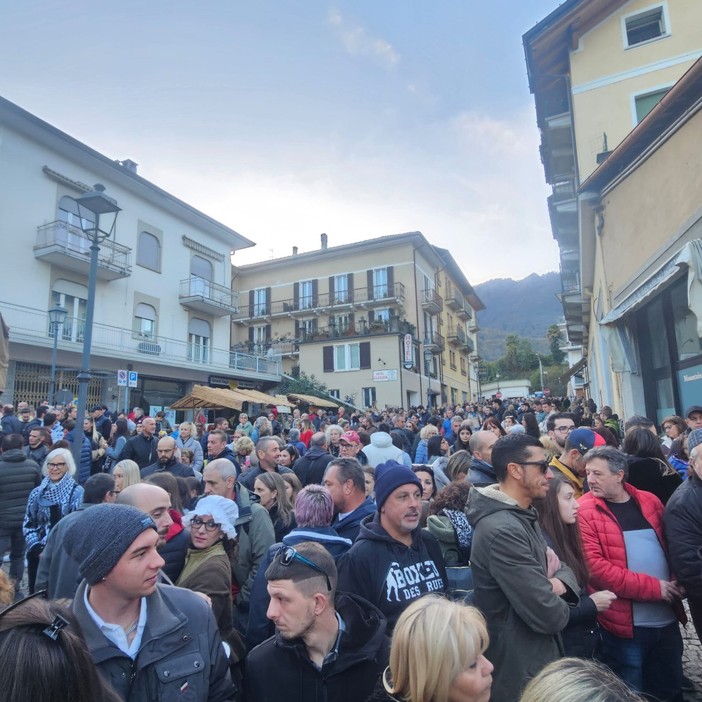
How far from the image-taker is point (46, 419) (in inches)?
359

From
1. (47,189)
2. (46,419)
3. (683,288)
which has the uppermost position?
(47,189)

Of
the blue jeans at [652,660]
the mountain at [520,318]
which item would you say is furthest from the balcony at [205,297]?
the mountain at [520,318]

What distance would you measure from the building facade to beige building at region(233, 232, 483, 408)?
657cm

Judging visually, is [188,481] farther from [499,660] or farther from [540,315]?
[540,315]

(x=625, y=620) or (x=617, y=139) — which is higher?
(x=617, y=139)

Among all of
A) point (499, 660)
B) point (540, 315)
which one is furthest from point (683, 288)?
point (540, 315)

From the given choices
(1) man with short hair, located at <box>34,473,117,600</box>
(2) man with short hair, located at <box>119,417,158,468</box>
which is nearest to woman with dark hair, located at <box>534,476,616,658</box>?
(1) man with short hair, located at <box>34,473,117,600</box>

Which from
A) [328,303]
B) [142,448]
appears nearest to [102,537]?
[142,448]

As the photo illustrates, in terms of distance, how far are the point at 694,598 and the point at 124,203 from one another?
2552 cm

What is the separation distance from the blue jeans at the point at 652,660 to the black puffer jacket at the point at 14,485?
6.08 metres

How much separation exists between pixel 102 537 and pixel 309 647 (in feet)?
3.18

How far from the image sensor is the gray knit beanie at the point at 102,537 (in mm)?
1882

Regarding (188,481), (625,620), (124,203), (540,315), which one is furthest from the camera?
(540,315)

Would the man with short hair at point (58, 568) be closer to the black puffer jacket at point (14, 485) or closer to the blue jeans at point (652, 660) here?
the black puffer jacket at point (14, 485)
